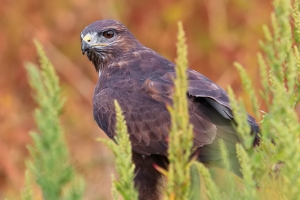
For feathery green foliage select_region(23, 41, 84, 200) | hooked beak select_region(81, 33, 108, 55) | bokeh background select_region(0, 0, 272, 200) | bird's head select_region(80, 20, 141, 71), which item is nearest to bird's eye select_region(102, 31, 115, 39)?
bird's head select_region(80, 20, 141, 71)

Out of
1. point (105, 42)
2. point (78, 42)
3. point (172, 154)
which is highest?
point (78, 42)

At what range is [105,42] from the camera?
5117 millimetres

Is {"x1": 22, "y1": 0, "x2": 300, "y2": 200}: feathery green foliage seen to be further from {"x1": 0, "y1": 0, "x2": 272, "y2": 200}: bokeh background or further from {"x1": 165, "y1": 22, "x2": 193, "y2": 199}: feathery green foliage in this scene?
{"x1": 0, "y1": 0, "x2": 272, "y2": 200}: bokeh background

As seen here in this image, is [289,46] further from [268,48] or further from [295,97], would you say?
[295,97]

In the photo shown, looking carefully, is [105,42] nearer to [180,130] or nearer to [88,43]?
[88,43]

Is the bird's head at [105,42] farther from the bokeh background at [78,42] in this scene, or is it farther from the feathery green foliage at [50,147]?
the feathery green foliage at [50,147]

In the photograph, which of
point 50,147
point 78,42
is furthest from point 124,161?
point 78,42

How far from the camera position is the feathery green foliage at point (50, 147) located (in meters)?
1.79

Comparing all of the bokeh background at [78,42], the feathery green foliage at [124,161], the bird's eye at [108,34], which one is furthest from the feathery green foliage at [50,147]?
the bokeh background at [78,42]

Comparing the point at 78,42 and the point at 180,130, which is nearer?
the point at 180,130

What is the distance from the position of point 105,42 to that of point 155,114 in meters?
1.22

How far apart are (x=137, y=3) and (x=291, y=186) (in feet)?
22.1

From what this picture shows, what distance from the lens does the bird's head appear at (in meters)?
5.01

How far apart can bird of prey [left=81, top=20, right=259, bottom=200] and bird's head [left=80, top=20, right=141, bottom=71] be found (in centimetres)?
45
